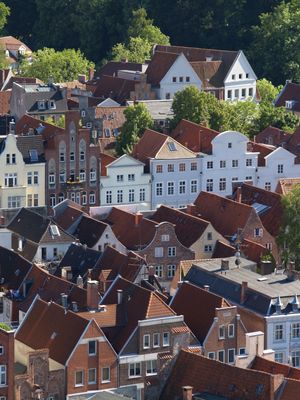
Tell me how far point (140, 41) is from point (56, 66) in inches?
367

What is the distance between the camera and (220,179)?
149 metres

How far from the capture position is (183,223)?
444 feet

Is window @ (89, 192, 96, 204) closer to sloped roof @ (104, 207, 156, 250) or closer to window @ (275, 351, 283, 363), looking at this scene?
sloped roof @ (104, 207, 156, 250)

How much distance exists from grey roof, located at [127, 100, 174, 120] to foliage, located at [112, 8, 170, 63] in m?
21.0

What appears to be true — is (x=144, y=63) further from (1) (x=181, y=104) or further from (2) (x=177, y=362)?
(2) (x=177, y=362)

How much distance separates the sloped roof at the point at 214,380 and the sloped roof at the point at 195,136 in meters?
41.4

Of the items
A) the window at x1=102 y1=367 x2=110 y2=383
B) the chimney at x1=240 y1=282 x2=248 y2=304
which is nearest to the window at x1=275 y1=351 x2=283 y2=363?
the chimney at x1=240 y1=282 x2=248 y2=304

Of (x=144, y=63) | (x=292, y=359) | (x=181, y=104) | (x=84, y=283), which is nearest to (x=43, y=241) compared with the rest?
(x=84, y=283)

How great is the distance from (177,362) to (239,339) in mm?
6145

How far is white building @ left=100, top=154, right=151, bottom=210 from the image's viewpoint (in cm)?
14500

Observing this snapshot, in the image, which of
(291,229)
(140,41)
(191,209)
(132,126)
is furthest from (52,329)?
(140,41)

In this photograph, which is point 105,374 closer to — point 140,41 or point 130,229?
point 130,229

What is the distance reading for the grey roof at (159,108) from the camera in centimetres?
16100

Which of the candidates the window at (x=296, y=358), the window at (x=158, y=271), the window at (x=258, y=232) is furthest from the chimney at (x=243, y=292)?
the window at (x=258, y=232)
